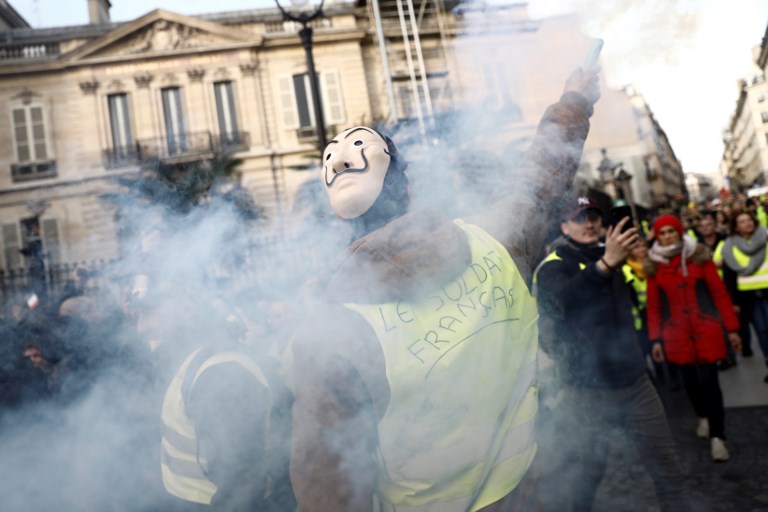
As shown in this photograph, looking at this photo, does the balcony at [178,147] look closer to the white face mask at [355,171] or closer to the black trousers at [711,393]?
the black trousers at [711,393]

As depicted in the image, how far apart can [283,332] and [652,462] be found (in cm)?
203

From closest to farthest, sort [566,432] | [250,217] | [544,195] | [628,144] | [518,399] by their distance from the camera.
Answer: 1. [518,399]
2. [544,195]
3. [566,432]
4. [628,144]
5. [250,217]

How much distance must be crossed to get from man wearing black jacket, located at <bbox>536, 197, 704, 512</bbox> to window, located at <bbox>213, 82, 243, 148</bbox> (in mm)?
16463

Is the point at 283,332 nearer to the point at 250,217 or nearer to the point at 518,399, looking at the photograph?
the point at 250,217

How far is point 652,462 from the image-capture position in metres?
2.83

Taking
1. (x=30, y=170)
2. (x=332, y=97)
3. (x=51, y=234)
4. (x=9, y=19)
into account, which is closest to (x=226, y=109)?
(x=332, y=97)

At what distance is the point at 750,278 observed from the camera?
223 inches

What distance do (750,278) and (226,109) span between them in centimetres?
1612

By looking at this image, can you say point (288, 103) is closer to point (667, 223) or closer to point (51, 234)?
point (51, 234)

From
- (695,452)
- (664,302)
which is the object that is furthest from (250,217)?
(695,452)

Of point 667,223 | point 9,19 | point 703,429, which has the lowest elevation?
point 703,429

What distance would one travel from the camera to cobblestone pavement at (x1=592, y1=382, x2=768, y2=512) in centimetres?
337

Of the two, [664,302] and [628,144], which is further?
[664,302]

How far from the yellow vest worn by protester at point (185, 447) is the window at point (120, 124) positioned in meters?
17.6
